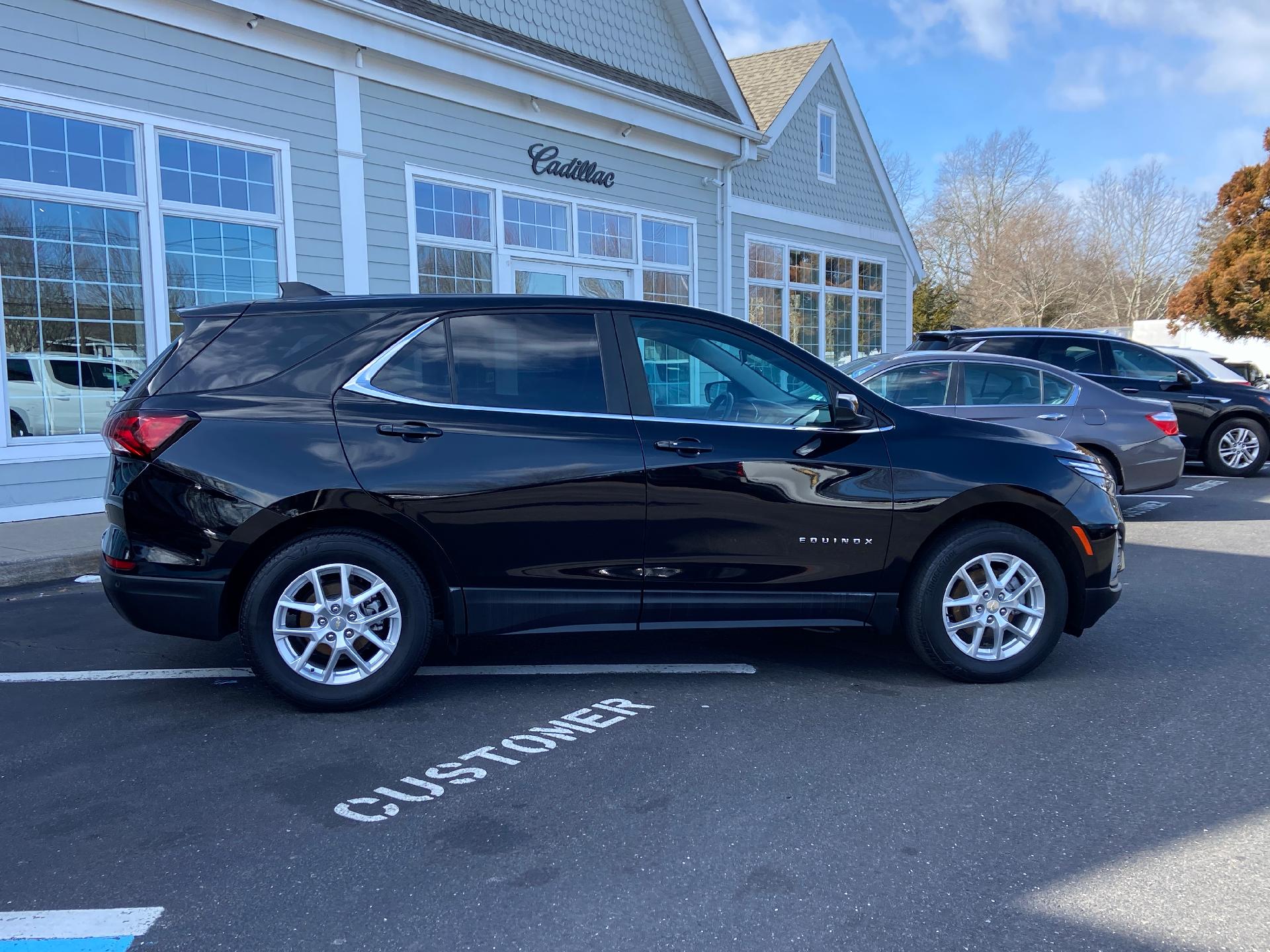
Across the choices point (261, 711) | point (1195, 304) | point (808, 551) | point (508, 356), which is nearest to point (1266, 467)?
point (808, 551)

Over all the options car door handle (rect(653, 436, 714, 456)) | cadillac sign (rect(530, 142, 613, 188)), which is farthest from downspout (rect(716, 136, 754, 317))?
car door handle (rect(653, 436, 714, 456))

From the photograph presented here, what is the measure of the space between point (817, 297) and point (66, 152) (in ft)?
42.7

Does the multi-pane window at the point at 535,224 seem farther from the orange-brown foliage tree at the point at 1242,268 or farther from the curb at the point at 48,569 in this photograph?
the orange-brown foliage tree at the point at 1242,268

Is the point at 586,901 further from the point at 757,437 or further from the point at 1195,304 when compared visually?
the point at 1195,304

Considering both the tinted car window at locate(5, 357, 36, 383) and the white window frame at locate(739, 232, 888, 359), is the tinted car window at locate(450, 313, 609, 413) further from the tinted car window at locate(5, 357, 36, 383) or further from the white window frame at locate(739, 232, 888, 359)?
the white window frame at locate(739, 232, 888, 359)

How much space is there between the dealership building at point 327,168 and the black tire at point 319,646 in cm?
524

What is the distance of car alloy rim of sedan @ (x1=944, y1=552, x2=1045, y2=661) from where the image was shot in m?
4.77

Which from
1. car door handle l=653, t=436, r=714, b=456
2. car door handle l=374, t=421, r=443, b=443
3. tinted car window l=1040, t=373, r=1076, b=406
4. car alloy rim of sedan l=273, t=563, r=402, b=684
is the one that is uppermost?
tinted car window l=1040, t=373, r=1076, b=406

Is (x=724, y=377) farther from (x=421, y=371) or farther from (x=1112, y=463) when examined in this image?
(x=1112, y=463)

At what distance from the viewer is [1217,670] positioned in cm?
502

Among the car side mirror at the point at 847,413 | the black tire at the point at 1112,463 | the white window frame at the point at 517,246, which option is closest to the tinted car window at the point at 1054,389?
the black tire at the point at 1112,463

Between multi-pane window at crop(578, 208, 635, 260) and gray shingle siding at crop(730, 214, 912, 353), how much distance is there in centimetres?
180

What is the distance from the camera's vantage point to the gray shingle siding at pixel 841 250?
16188 mm

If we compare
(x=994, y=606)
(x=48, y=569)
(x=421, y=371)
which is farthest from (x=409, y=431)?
(x=48, y=569)
